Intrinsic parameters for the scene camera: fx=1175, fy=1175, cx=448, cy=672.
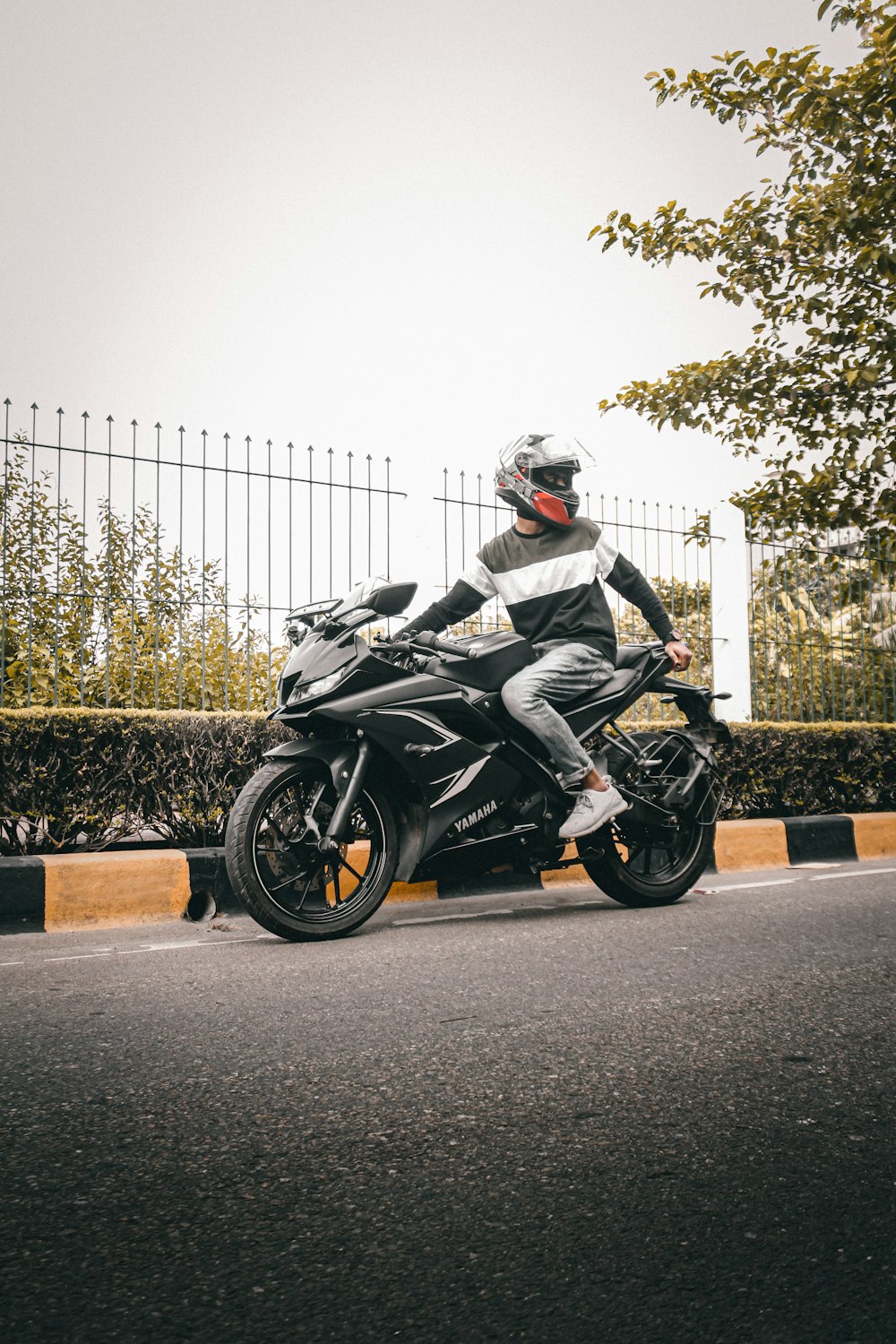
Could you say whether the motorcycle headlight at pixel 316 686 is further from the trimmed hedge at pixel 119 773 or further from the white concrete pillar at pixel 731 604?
the white concrete pillar at pixel 731 604

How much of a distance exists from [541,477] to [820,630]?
488 centimetres

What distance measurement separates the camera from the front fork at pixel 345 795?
4.18 m

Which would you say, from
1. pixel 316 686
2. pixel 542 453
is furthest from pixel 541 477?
pixel 316 686

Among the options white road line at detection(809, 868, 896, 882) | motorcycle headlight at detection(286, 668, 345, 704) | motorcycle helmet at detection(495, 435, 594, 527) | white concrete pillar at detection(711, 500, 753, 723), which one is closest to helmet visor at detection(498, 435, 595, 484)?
motorcycle helmet at detection(495, 435, 594, 527)

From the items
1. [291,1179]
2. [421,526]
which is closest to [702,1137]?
[291,1179]

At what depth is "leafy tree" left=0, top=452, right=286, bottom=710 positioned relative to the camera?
596 cm

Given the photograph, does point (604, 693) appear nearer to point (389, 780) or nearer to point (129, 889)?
point (389, 780)

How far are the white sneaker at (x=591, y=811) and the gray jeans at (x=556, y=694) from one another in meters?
0.09

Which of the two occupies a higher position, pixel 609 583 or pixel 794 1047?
pixel 609 583

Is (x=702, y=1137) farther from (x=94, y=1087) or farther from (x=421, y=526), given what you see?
(x=421, y=526)

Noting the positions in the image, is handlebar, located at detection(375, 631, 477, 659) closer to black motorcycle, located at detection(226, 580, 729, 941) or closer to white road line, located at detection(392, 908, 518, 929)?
black motorcycle, located at detection(226, 580, 729, 941)

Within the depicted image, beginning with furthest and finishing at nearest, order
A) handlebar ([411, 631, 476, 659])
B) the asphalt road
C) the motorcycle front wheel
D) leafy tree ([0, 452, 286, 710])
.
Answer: leafy tree ([0, 452, 286, 710]) → handlebar ([411, 631, 476, 659]) → the motorcycle front wheel → the asphalt road

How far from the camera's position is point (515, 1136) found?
2.10 m

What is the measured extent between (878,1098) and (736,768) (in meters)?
5.42
